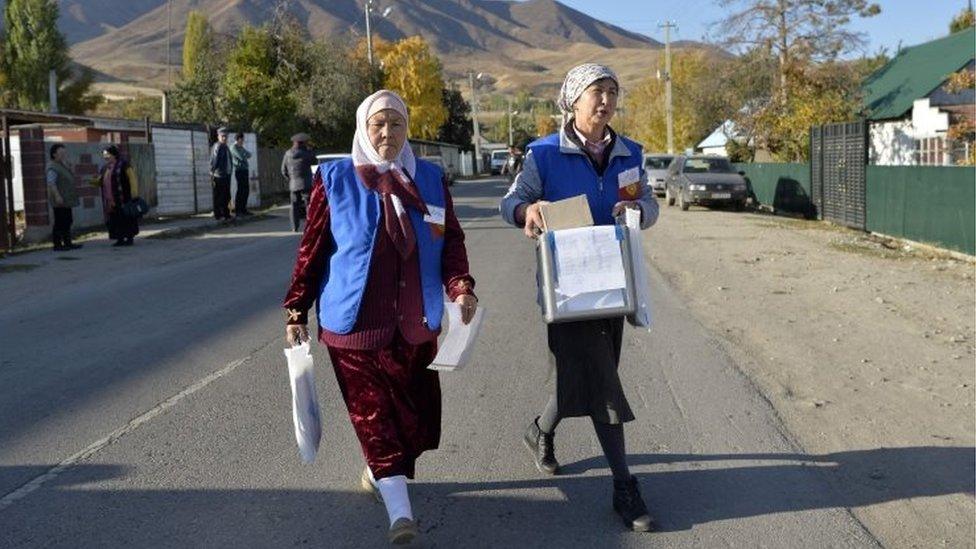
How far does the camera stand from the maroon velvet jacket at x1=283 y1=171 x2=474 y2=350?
14.8 feet

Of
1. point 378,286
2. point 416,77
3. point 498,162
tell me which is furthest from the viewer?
point 498,162

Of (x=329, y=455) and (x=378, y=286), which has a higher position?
(x=378, y=286)

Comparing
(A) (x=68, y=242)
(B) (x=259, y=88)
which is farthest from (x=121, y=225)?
(B) (x=259, y=88)

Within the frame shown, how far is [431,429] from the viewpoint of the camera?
4.70 m

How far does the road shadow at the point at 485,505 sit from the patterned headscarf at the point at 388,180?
126 cm

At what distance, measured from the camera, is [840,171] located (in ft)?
76.2

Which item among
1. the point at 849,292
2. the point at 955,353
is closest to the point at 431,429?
the point at 955,353

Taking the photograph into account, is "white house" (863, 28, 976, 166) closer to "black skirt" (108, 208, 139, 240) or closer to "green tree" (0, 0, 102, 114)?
"black skirt" (108, 208, 139, 240)

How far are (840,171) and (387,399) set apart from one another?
20535mm

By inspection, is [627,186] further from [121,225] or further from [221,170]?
[221,170]

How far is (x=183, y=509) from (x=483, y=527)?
1.39 metres

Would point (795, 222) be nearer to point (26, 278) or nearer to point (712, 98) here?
point (26, 278)

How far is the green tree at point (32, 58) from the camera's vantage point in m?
64.2

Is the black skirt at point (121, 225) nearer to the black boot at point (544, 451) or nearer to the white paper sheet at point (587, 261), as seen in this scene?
the black boot at point (544, 451)
